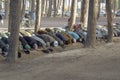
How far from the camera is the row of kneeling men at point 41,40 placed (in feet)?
53.8

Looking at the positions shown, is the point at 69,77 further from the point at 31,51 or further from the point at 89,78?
the point at 31,51

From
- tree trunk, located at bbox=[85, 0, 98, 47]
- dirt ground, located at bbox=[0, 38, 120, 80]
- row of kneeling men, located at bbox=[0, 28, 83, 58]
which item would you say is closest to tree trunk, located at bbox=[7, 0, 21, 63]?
dirt ground, located at bbox=[0, 38, 120, 80]

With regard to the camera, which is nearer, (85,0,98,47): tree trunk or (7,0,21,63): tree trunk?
(7,0,21,63): tree trunk

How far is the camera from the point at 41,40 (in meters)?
18.2

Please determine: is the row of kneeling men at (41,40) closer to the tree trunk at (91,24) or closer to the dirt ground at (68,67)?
the dirt ground at (68,67)

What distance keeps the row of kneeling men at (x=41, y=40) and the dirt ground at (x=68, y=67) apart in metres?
0.91

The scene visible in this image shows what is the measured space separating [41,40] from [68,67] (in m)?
6.25

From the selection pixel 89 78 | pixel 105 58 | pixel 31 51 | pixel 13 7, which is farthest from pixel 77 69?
pixel 31 51

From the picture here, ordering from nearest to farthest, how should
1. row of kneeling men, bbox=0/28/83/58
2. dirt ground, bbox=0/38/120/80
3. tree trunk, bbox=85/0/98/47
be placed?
dirt ground, bbox=0/38/120/80
row of kneeling men, bbox=0/28/83/58
tree trunk, bbox=85/0/98/47

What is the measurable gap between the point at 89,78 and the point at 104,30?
48.3 ft

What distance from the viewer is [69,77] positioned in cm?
1035

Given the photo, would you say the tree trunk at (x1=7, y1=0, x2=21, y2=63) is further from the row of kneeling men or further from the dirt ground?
the row of kneeling men

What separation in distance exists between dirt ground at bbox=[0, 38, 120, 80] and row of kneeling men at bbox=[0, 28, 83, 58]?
0.91 m

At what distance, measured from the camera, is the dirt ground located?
1053 cm
